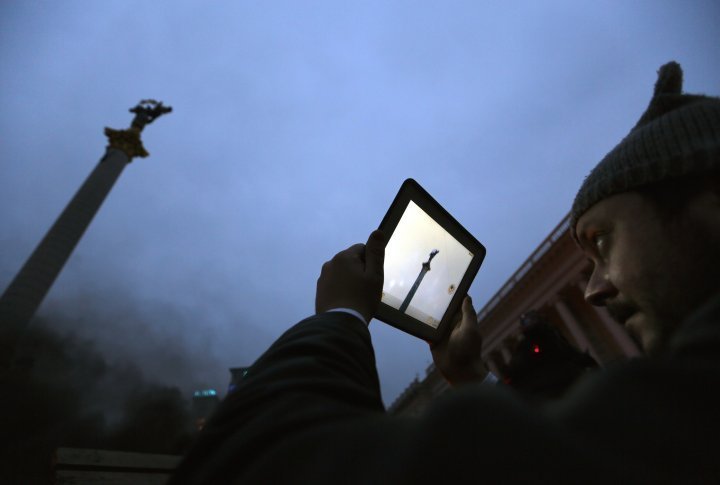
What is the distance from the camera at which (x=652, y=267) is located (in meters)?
1.14

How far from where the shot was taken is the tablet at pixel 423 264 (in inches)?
74.5

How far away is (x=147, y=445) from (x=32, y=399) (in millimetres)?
9047

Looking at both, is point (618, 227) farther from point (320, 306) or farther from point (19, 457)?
point (19, 457)

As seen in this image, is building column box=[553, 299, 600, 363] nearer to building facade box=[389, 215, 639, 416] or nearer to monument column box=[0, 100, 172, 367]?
building facade box=[389, 215, 639, 416]

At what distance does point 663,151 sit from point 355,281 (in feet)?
4.60

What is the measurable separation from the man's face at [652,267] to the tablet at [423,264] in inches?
33.2

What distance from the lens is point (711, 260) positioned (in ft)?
3.45

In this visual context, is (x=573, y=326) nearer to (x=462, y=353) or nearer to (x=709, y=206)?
(x=462, y=353)

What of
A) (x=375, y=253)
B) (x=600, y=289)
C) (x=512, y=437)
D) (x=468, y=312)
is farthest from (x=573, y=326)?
(x=512, y=437)

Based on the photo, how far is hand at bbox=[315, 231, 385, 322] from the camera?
1.22 m

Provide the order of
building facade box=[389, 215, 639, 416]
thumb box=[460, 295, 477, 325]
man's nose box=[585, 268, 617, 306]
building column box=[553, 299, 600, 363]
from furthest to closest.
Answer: building column box=[553, 299, 600, 363]
building facade box=[389, 215, 639, 416]
thumb box=[460, 295, 477, 325]
man's nose box=[585, 268, 617, 306]

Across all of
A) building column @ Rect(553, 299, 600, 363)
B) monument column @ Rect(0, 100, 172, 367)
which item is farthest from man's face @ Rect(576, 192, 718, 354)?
monument column @ Rect(0, 100, 172, 367)

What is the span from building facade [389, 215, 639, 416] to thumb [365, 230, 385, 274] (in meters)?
15.7

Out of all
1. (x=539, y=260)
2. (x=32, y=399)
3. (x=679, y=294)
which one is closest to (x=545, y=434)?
(x=679, y=294)
